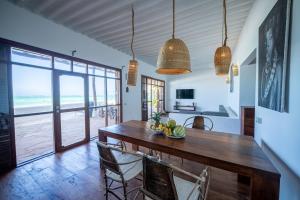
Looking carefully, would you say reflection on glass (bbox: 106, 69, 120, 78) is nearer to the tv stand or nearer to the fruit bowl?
the fruit bowl

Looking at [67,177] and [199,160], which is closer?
[199,160]

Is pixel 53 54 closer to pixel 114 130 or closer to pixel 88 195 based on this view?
pixel 114 130

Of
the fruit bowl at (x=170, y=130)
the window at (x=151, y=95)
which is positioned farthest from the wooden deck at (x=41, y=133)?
the window at (x=151, y=95)

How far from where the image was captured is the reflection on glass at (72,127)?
3.64 meters

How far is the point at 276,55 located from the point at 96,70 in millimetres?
4146

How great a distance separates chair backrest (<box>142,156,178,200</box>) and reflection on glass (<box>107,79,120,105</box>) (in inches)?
158

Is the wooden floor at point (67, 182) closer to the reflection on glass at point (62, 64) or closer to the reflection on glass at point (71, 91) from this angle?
the reflection on glass at point (71, 91)

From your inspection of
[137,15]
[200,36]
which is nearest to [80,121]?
[137,15]

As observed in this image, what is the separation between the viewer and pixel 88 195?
1.98 metres

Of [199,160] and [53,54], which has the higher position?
[53,54]

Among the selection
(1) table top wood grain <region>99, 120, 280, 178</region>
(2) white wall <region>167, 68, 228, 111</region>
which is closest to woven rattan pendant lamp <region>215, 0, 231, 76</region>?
(1) table top wood grain <region>99, 120, 280, 178</region>

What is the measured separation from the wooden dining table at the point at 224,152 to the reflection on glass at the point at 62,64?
7.12 ft

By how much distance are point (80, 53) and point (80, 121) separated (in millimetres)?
1834

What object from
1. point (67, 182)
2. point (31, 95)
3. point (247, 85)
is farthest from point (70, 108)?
point (247, 85)
